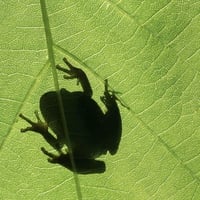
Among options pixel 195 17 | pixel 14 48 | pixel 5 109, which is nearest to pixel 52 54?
pixel 14 48

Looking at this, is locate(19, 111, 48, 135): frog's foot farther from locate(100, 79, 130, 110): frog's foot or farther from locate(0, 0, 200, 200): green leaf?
locate(100, 79, 130, 110): frog's foot

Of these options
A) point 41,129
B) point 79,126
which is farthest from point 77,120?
point 41,129

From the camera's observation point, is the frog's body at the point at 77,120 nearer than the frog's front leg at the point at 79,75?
No

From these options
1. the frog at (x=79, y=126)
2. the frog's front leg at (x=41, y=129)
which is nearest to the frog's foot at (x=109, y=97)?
the frog at (x=79, y=126)

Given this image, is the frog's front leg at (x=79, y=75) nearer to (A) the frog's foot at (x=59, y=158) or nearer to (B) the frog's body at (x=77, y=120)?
(B) the frog's body at (x=77, y=120)

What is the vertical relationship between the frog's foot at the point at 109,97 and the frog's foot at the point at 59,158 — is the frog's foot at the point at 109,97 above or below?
above

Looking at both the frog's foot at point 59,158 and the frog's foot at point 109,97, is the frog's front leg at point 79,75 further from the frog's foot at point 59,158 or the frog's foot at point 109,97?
the frog's foot at point 59,158

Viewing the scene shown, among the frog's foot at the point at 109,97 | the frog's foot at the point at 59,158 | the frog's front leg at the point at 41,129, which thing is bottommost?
the frog's foot at the point at 59,158
